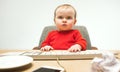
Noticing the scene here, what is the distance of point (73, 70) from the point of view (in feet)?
2.19

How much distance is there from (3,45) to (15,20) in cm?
40

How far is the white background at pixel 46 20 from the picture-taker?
2.22 metres

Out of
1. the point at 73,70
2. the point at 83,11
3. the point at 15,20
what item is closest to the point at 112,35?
the point at 83,11

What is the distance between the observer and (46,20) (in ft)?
7.41

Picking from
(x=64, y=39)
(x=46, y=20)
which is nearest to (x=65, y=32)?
(x=64, y=39)

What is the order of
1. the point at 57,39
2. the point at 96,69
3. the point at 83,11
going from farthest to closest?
the point at 83,11, the point at 57,39, the point at 96,69

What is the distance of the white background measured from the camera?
2219 mm

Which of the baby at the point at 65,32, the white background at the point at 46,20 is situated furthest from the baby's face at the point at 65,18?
the white background at the point at 46,20

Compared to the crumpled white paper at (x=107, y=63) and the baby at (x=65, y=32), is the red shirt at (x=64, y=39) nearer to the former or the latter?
the baby at (x=65, y=32)

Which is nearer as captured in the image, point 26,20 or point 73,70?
point 73,70

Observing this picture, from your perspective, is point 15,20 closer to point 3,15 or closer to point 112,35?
point 3,15

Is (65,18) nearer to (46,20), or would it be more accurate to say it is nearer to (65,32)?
(65,32)

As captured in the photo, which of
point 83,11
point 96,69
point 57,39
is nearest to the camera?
point 96,69

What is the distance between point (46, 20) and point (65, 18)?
0.89m
